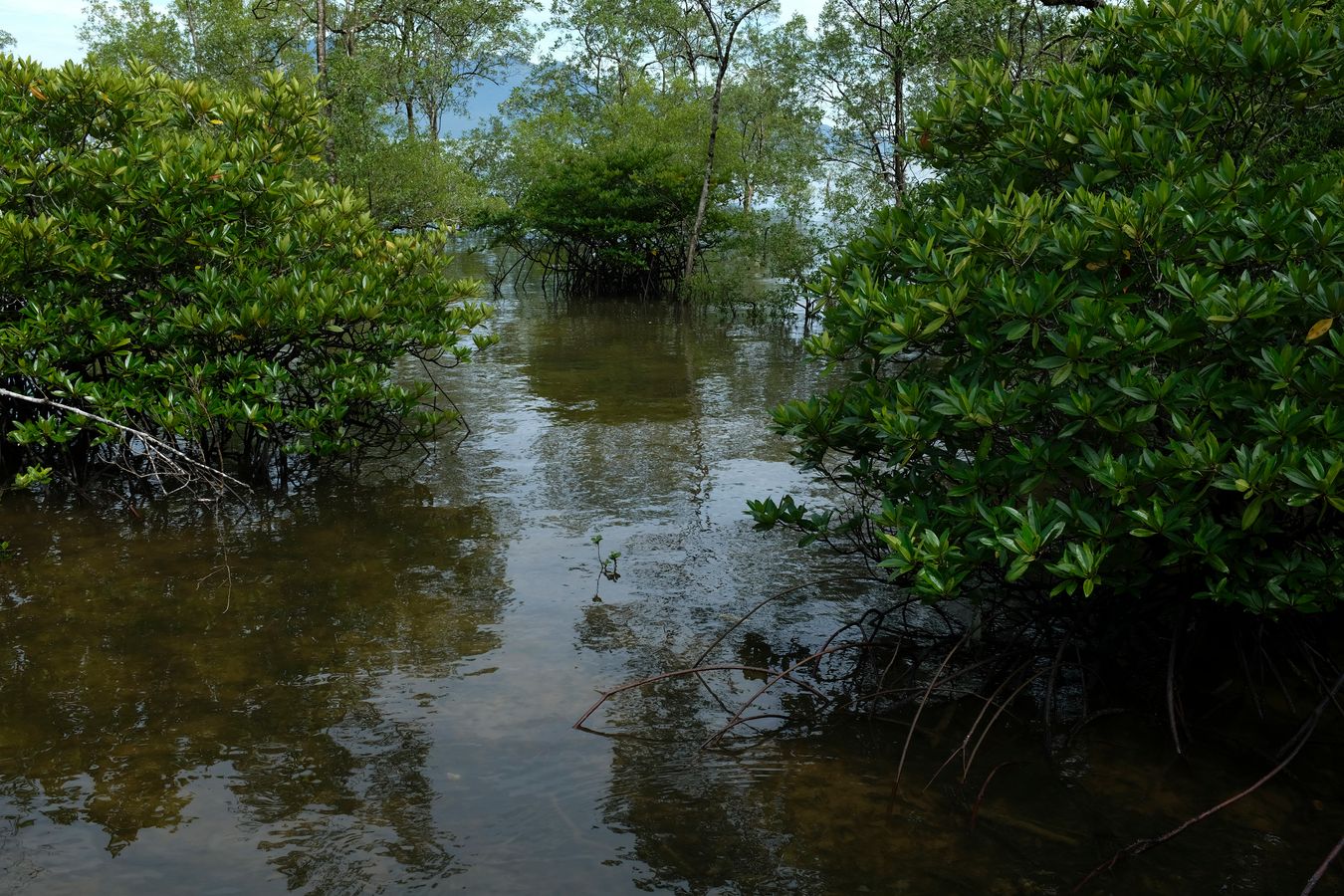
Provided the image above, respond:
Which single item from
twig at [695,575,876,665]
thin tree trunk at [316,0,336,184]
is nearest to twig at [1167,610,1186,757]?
twig at [695,575,876,665]

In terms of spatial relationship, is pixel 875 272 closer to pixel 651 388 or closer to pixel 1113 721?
pixel 1113 721

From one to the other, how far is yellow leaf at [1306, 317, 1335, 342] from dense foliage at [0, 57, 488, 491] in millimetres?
5626

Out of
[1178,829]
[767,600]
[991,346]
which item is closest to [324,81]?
[767,600]

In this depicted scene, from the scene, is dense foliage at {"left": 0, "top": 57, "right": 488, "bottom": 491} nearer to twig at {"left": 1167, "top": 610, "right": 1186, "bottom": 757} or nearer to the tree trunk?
twig at {"left": 1167, "top": 610, "right": 1186, "bottom": 757}

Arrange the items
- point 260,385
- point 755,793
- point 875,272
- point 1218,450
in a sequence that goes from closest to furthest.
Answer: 1. point 1218,450
2. point 755,793
3. point 875,272
4. point 260,385

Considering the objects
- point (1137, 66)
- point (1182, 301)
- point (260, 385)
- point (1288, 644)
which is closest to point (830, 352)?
point (1182, 301)

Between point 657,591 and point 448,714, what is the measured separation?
1.70 m

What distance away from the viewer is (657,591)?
5.84m

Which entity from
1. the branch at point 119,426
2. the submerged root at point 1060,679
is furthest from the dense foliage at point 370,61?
the submerged root at point 1060,679

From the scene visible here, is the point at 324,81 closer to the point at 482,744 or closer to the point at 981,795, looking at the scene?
the point at 482,744

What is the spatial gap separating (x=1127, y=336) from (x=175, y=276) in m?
6.18

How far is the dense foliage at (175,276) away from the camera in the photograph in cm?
653

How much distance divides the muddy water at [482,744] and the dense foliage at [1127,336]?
817 mm

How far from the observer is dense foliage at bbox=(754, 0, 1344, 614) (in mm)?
3484
